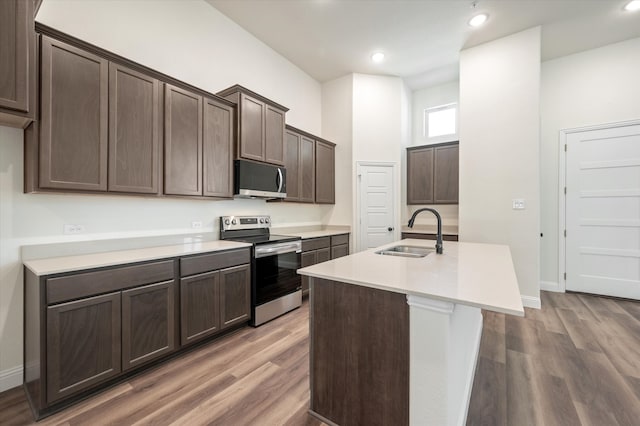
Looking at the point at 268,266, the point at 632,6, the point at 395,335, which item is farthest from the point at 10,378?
the point at 632,6

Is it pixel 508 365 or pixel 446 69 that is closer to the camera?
pixel 508 365

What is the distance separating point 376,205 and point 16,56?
→ 4.39 m

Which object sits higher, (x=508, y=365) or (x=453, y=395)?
(x=453, y=395)

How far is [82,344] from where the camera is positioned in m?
1.73

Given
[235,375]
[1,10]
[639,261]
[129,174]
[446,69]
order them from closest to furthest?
[1,10]
[235,375]
[129,174]
[639,261]
[446,69]

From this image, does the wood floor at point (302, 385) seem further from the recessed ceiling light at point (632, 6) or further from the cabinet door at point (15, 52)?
the recessed ceiling light at point (632, 6)

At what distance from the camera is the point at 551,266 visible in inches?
165

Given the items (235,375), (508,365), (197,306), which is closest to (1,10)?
(197,306)

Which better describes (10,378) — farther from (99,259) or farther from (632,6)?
(632,6)

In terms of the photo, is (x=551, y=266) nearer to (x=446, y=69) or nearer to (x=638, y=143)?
(x=638, y=143)

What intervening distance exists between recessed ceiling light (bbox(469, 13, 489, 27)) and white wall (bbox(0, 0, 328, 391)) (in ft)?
8.89

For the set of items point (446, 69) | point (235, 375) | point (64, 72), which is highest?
point (446, 69)

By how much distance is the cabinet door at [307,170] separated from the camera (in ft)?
13.8

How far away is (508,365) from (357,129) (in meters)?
3.90
